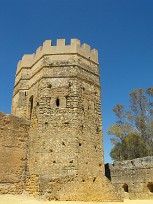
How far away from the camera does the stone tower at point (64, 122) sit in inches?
484

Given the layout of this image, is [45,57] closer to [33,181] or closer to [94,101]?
[94,101]

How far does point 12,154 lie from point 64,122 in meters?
3.09

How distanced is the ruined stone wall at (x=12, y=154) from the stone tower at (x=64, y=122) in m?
→ 0.35

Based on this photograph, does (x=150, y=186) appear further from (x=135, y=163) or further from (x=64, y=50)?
(x=64, y=50)

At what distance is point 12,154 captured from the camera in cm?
1291

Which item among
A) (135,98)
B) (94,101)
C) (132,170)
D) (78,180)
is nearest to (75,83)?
(94,101)

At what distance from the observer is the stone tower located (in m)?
12.3

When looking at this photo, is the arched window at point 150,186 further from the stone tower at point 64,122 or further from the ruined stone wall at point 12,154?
the ruined stone wall at point 12,154

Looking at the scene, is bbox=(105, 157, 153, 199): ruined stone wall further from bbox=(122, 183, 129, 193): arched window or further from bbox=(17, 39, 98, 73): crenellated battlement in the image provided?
bbox=(17, 39, 98, 73): crenellated battlement

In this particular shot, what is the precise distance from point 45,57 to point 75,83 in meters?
2.44

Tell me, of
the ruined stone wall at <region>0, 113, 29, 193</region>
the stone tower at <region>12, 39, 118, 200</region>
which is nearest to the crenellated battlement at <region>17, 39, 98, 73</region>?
the stone tower at <region>12, 39, 118, 200</region>

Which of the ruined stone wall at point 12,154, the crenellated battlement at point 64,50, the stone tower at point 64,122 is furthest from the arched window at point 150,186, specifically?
the crenellated battlement at point 64,50

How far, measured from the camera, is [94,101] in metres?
14.9

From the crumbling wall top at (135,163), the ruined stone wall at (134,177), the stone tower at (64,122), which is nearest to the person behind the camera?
the stone tower at (64,122)
